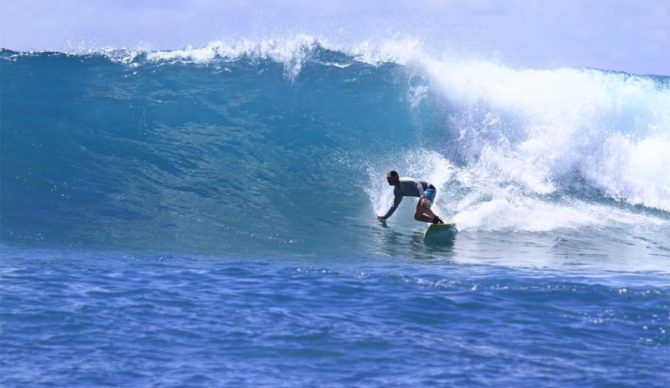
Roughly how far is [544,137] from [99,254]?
11.2 m

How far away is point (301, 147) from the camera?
1856cm

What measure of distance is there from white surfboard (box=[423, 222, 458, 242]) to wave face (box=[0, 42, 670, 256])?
0.69 meters

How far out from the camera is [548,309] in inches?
365

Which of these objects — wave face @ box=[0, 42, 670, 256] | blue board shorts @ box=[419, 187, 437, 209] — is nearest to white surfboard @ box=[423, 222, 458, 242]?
blue board shorts @ box=[419, 187, 437, 209]

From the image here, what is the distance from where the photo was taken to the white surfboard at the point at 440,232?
14.1m

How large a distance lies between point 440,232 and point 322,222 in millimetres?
1994

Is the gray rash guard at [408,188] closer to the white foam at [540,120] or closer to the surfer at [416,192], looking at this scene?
the surfer at [416,192]

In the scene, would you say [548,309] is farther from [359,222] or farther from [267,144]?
[267,144]

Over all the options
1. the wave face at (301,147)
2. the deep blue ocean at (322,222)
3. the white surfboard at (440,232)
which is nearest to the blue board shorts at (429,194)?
the white surfboard at (440,232)

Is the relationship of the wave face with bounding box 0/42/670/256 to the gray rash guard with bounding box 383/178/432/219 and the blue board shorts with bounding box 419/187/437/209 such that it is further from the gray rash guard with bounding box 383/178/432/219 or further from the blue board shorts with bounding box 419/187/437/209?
the blue board shorts with bounding box 419/187/437/209

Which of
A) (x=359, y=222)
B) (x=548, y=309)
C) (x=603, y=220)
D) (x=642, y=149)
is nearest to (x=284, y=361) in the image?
(x=548, y=309)

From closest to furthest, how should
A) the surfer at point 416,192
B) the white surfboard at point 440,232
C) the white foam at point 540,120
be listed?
1. the white surfboard at point 440,232
2. the surfer at point 416,192
3. the white foam at point 540,120

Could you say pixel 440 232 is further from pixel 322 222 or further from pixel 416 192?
pixel 322 222

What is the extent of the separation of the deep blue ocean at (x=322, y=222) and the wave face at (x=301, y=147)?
2.4 inches
